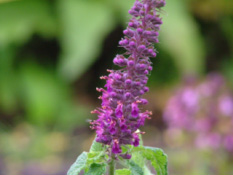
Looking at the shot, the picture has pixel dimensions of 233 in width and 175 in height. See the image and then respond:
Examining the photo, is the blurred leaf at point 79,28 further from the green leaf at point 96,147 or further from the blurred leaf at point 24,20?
the green leaf at point 96,147

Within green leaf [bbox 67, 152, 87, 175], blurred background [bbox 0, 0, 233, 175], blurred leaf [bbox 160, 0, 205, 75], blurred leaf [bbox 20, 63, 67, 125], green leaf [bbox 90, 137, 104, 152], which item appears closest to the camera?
green leaf [bbox 67, 152, 87, 175]

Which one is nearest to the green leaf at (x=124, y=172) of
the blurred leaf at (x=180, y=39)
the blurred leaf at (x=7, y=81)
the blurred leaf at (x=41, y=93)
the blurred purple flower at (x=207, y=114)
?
the blurred purple flower at (x=207, y=114)

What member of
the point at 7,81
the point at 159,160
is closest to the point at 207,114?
the point at 159,160

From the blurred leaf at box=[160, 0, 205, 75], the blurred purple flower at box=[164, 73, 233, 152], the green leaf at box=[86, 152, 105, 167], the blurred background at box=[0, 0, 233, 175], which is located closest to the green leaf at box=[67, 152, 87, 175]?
the green leaf at box=[86, 152, 105, 167]

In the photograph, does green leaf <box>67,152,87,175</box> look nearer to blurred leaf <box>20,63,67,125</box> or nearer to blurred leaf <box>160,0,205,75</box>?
blurred leaf <box>160,0,205,75</box>

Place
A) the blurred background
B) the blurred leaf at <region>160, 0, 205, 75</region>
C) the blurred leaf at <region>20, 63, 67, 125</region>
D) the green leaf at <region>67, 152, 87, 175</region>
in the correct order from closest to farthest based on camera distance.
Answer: the green leaf at <region>67, 152, 87, 175</region> → the blurred background → the blurred leaf at <region>160, 0, 205, 75</region> → the blurred leaf at <region>20, 63, 67, 125</region>

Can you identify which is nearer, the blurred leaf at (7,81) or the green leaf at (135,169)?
the green leaf at (135,169)

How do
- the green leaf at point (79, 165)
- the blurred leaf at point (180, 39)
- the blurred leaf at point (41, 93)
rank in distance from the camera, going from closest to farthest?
the green leaf at point (79, 165) → the blurred leaf at point (180, 39) → the blurred leaf at point (41, 93)

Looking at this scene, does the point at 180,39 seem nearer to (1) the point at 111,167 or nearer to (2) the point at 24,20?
(2) the point at 24,20
